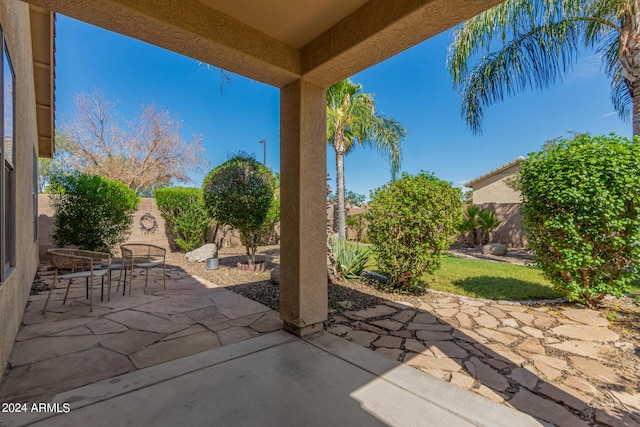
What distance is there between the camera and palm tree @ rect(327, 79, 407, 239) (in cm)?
938

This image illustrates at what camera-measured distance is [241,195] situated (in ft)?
21.5

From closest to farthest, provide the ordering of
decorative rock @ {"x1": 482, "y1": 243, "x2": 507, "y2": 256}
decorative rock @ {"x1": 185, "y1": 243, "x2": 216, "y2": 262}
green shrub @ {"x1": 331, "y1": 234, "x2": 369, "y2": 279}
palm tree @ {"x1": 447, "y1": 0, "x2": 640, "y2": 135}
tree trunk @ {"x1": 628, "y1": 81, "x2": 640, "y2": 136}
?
tree trunk @ {"x1": 628, "y1": 81, "x2": 640, "y2": 136} → palm tree @ {"x1": 447, "y1": 0, "x2": 640, "y2": 135} → green shrub @ {"x1": 331, "y1": 234, "x2": 369, "y2": 279} → decorative rock @ {"x1": 185, "y1": 243, "x2": 216, "y2": 262} → decorative rock @ {"x1": 482, "y1": 243, "x2": 507, "y2": 256}

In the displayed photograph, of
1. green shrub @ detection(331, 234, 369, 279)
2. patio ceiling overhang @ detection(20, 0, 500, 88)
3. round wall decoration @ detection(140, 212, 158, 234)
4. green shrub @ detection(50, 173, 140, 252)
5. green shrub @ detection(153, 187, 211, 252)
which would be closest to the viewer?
patio ceiling overhang @ detection(20, 0, 500, 88)

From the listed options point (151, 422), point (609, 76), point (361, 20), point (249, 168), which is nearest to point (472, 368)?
point (151, 422)

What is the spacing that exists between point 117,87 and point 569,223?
19.9 meters

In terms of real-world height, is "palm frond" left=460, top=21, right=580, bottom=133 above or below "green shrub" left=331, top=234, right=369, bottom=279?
above

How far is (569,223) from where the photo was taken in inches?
148

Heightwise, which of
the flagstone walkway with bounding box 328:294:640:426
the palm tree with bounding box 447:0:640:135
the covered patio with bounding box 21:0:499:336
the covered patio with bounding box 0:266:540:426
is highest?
the palm tree with bounding box 447:0:640:135

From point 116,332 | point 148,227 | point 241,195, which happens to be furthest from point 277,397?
point 148,227

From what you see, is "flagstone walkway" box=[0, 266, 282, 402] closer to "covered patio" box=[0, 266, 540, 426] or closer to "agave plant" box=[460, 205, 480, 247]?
"covered patio" box=[0, 266, 540, 426]

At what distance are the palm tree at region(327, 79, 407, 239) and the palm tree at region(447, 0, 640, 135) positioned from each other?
8.99 feet

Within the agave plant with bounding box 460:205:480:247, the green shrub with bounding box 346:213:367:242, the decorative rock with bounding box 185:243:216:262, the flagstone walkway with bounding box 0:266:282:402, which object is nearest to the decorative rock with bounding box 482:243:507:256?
the agave plant with bounding box 460:205:480:247

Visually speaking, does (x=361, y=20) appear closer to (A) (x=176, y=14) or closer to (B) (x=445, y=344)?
(A) (x=176, y=14)

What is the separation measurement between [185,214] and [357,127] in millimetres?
6379
